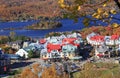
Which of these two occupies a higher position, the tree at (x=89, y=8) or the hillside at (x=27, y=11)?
the hillside at (x=27, y=11)

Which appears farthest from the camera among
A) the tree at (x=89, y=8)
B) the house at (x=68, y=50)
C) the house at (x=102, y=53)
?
the house at (x=68, y=50)

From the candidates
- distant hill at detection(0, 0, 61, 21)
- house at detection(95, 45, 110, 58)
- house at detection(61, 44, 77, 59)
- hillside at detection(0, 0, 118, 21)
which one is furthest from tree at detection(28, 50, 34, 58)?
distant hill at detection(0, 0, 61, 21)

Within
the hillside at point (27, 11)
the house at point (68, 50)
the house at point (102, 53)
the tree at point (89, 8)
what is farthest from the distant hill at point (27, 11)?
the tree at point (89, 8)

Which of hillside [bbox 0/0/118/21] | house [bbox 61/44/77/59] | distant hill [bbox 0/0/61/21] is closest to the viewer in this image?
house [bbox 61/44/77/59]

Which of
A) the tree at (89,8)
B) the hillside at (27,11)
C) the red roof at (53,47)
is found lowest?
the red roof at (53,47)

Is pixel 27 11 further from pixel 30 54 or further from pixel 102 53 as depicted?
pixel 102 53

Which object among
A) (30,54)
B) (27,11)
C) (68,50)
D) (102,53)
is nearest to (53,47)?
(68,50)

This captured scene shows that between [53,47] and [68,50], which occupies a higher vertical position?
[53,47]

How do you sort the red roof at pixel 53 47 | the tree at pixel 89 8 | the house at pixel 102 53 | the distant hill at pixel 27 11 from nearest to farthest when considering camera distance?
the tree at pixel 89 8 → the house at pixel 102 53 → the red roof at pixel 53 47 → the distant hill at pixel 27 11

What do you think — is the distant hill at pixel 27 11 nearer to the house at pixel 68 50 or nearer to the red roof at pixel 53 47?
the red roof at pixel 53 47

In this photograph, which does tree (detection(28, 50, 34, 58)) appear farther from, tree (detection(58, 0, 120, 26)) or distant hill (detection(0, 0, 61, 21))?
distant hill (detection(0, 0, 61, 21))
